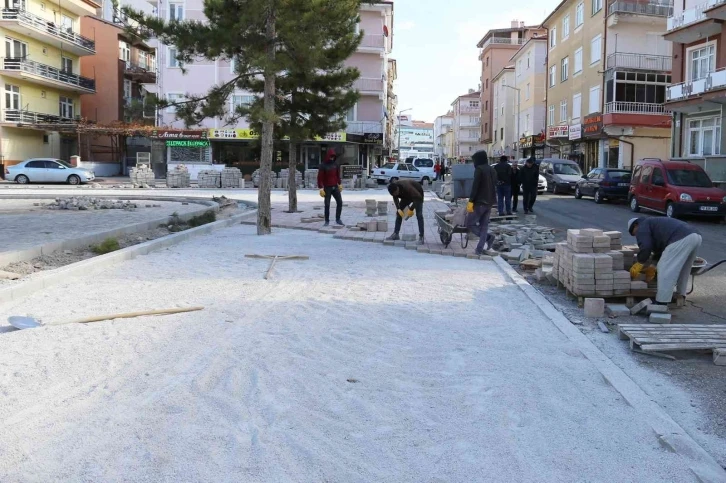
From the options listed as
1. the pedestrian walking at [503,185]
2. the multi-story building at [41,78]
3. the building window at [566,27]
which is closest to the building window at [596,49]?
the building window at [566,27]

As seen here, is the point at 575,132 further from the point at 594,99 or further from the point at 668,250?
the point at 668,250

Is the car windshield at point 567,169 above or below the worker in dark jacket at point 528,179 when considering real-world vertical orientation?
above

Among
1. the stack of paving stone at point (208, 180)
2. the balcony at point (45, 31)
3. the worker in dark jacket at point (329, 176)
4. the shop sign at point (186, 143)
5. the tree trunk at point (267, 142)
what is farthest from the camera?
the shop sign at point (186, 143)

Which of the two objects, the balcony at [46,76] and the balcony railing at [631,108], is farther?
the balcony at [46,76]

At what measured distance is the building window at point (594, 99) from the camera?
40.9 meters

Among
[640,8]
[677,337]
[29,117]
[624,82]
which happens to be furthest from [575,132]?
[677,337]

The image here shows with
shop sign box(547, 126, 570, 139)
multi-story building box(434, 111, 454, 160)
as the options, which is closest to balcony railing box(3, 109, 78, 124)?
shop sign box(547, 126, 570, 139)

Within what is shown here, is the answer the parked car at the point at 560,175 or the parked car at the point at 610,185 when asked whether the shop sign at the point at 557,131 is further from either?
the parked car at the point at 610,185

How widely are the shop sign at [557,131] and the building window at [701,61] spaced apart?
14263 mm

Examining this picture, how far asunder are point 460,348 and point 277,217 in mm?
13221

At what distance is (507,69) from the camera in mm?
68625

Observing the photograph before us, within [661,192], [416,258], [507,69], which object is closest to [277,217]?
[416,258]

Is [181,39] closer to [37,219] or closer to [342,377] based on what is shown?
[37,219]

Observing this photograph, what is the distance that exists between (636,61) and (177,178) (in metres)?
27.1
